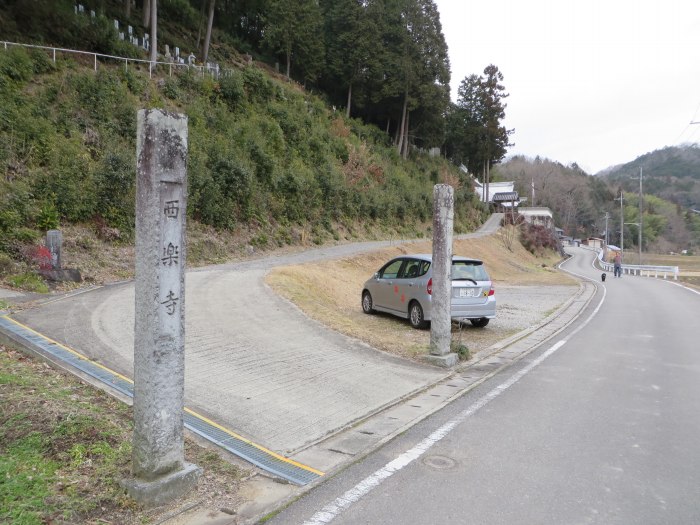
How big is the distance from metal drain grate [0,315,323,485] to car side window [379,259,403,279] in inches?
284

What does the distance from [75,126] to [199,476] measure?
19.7 metres

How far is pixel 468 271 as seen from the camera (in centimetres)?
1101

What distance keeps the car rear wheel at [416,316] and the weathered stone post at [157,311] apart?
7.71m

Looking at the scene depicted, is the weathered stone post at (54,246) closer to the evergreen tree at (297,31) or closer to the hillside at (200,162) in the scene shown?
the hillside at (200,162)

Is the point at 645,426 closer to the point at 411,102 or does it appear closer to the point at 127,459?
the point at 127,459

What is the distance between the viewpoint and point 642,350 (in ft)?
32.4

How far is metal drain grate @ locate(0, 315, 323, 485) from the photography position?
13.8 feet

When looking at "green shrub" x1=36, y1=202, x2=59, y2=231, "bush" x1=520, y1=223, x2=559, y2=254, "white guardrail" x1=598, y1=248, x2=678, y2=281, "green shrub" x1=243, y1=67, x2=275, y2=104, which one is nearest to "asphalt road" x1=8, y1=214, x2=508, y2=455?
"green shrub" x1=36, y1=202, x2=59, y2=231

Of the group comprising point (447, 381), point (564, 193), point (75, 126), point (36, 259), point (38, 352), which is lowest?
point (447, 381)

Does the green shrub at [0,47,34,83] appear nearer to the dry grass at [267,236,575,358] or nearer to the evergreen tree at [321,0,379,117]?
the dry grass at [267,236,575,358]

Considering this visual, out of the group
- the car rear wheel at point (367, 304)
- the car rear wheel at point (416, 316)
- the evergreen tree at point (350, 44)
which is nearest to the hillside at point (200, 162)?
the evergreen tree at point (350, 44)

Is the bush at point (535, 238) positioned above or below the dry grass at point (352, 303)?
above

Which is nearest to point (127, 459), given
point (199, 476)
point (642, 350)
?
point (199, 476)

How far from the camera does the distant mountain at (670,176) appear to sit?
115 m
